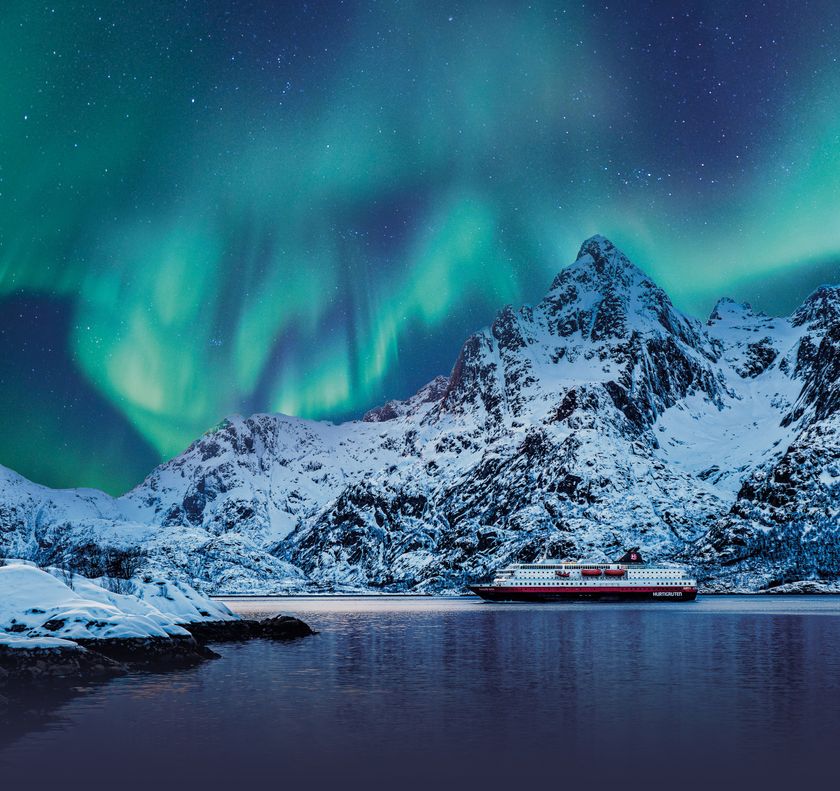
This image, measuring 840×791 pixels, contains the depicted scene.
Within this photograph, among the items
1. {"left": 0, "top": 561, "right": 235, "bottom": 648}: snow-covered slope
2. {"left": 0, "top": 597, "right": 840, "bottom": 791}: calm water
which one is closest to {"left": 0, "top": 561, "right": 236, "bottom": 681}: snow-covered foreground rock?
{"left": 0, "top": 561, "right": 235, "bottom": 648}: snow-covered slope

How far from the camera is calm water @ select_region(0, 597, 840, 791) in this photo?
84.1ft

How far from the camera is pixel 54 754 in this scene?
28.5 m

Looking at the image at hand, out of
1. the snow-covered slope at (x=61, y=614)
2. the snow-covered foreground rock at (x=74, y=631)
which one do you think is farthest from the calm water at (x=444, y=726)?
the snow-covered slope at (x=61, y=614)

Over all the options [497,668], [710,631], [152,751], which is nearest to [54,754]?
[152,751]

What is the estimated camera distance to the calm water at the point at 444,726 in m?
25.6

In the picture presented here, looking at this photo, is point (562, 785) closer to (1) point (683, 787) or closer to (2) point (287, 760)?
(1) point (683, 787)

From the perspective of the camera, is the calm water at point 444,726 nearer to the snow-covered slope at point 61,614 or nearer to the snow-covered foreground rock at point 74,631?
the snow-covered foreground rock at point 74,631

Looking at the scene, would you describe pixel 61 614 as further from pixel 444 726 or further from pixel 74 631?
pixel 444 726

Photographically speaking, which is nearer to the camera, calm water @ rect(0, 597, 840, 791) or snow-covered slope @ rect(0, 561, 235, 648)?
calm water @ rect(0, 597, 840, 791)

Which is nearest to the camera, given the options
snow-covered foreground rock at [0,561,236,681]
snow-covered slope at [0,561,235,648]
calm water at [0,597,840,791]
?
calm water at [0,597,840,791]

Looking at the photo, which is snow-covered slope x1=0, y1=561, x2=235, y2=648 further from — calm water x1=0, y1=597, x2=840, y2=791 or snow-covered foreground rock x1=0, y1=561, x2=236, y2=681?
calm water x1=0, y1=597, x2=840, y2=791

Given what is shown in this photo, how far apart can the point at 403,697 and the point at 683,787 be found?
21.9 metres

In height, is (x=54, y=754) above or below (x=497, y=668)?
above

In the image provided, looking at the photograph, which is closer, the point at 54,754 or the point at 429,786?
the point at 429,786
